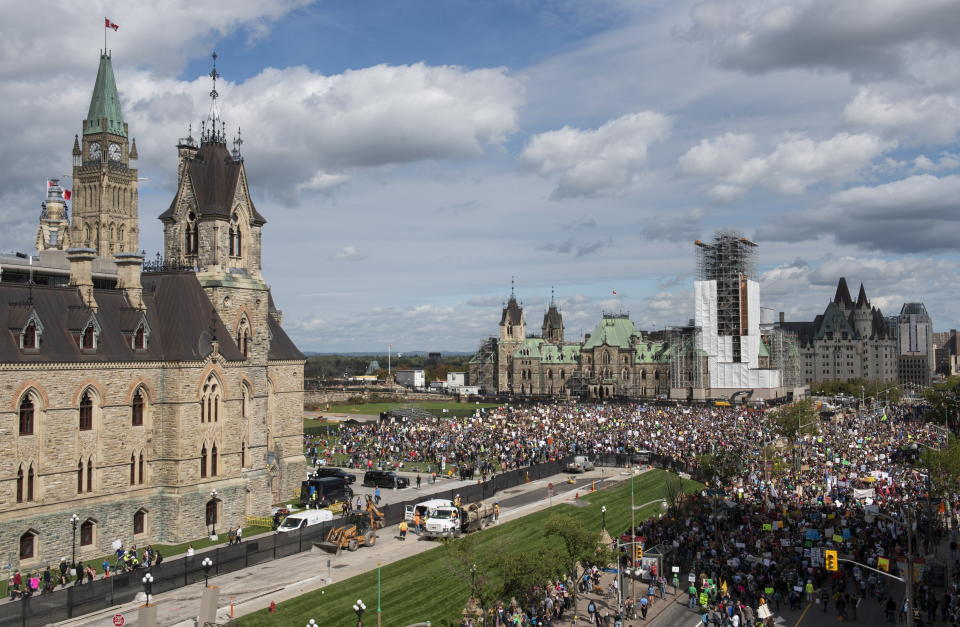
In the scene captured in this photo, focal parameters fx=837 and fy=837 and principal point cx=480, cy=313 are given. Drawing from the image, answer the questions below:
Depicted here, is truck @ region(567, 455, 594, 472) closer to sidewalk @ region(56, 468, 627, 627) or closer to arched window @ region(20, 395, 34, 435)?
sidewalk @ region(56, 468, 627, 627)

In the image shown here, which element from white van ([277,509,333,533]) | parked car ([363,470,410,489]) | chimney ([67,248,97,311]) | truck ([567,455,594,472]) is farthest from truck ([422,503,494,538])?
truck ([567,455,594,472])

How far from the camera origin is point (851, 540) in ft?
125

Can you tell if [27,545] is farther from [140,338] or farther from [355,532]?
[355,532]

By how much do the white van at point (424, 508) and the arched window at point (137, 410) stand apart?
572 inches

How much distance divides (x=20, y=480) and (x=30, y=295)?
25.8ft

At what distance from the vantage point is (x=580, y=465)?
6391 centimetres

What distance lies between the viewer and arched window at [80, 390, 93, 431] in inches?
1476

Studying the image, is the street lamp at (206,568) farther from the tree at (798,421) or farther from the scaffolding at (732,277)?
the scaffolding at (732,277)

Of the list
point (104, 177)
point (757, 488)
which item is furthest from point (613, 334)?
point (757, 488)

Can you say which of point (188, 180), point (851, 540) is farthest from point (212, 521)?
point (851, 540)

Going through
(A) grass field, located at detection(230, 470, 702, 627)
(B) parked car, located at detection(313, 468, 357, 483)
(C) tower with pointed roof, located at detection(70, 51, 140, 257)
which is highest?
(C) tower with pointed roof, located at detection(70, 51, 140, 257)

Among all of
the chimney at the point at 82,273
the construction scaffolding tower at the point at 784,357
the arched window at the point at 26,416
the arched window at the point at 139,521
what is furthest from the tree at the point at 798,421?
the construction scaffolding tower at the point at 784,357

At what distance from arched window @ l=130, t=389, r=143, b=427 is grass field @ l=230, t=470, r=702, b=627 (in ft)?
43.5

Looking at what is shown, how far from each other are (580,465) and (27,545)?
39339mm
